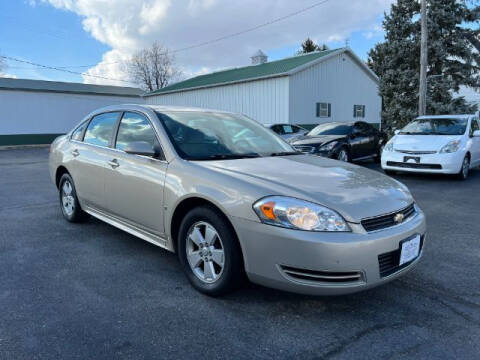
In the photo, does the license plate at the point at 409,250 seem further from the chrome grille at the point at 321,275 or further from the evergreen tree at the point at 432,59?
the evergreen tree at the point at 432,59

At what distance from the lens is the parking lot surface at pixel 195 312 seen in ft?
7.96

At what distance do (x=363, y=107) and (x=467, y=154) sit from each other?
15.7 metres

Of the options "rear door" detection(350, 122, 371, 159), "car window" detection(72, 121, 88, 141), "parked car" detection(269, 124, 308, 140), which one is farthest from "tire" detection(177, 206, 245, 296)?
"parked car" detection(269, 124, 308, 140)

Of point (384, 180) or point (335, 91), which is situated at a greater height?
point (335, 91)

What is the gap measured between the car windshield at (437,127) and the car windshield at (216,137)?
6.35 metres

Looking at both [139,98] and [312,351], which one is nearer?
[312,351]

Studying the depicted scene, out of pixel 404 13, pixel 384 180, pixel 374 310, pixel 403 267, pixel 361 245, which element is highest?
pixel 404 13

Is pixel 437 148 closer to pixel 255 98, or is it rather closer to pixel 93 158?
pixel 93 158

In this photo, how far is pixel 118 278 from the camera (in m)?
3.50

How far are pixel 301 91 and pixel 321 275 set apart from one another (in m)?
17.1

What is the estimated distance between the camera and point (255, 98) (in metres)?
19.5

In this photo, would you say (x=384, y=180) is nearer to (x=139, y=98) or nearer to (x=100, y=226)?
(x=100, y=226)

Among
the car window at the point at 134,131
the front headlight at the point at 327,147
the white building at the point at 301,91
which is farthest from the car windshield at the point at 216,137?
the white building at the point at 301,91

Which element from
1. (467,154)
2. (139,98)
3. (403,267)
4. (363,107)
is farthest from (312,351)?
(139,98)
